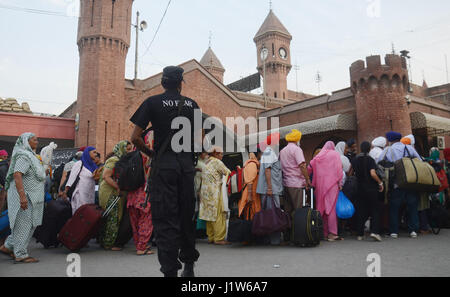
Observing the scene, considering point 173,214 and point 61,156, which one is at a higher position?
point 61,156

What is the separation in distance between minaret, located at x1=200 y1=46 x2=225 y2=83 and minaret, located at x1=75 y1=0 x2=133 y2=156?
32631 mm

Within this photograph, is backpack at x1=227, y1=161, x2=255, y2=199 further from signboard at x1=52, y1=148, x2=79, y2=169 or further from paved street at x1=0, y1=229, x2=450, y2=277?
signboard at x1=52, y1=148, x2=79, y2=169

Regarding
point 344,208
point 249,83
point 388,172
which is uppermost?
point 249,83

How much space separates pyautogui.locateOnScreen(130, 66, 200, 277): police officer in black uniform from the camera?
2.53 meters

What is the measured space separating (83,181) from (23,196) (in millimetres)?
1249

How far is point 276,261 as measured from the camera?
4.12 metres

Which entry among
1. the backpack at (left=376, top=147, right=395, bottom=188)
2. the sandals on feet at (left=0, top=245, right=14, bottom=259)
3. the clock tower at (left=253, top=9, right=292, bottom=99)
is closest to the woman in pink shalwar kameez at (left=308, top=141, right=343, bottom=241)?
the backpack at (left=376, top=147, right=395, bottom=188)

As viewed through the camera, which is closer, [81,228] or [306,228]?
[81,228]

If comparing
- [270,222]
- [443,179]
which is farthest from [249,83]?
[270,222]

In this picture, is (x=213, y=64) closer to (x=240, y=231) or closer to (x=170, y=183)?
(x=240, y=231)

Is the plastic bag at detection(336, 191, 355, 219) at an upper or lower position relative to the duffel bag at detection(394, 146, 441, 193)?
lower
